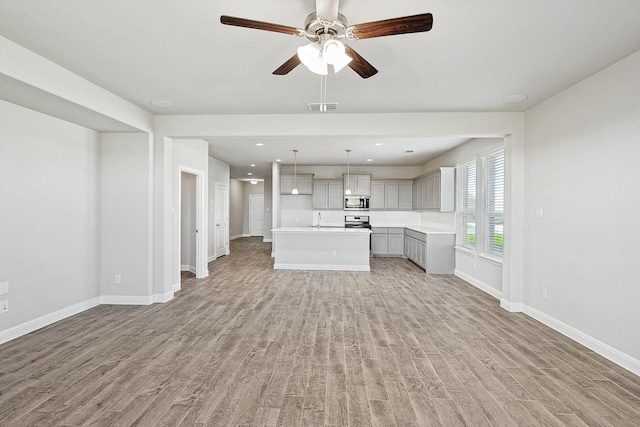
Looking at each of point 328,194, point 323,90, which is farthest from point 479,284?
point 328,194

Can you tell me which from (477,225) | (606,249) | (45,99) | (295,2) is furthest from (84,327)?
(477,225)

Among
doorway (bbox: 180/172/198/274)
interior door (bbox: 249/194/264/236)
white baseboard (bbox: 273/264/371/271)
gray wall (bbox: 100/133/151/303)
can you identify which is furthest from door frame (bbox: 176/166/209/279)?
interior door (bbox: 249/194/264/236)

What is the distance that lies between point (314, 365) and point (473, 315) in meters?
2.42

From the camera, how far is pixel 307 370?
105 inches

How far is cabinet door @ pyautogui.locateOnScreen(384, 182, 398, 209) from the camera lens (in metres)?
9.02

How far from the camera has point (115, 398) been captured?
7.43ft

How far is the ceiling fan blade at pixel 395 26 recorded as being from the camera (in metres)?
1.70

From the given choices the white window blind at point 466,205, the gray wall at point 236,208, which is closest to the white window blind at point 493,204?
the white window blind at point 466,205

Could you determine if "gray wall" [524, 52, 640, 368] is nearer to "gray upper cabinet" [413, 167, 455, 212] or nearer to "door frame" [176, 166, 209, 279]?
"gray upper cabinet" [413, 167, 455, 212]

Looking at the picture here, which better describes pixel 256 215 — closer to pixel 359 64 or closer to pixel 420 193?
pixel 420 193

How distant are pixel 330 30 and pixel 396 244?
24.2 feet

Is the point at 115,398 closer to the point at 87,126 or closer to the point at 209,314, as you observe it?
the point at 209,314

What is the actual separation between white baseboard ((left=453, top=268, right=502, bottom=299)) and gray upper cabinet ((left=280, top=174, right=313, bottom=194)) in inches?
174

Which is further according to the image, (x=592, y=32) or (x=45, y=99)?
(x=45, y=99)
